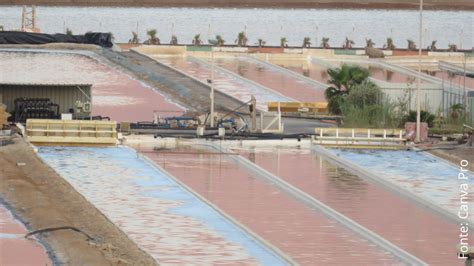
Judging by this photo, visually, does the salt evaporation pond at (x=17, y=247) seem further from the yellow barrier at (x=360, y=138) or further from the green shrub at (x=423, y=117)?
the green shrub at (x=423, y=117)

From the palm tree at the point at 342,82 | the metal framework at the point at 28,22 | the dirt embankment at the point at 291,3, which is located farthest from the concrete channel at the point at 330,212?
the dirt embankment at the point at 291,3

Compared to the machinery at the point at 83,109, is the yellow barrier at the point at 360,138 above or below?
below

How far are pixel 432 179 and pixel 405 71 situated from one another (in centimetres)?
2710

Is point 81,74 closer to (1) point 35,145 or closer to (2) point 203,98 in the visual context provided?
(2) point 203,98

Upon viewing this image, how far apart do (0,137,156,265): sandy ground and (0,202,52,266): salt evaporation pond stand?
0.17m

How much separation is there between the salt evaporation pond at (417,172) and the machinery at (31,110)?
290 inches

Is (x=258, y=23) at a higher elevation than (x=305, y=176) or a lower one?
higher

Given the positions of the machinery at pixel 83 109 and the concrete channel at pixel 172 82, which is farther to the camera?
the concrete channel at pixel 172 82

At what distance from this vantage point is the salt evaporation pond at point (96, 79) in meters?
42.8

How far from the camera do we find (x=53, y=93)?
40.9 metres

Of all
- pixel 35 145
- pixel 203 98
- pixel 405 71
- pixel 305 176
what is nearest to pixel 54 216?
pixel 305 176

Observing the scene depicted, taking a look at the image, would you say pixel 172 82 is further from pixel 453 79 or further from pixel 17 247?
pixel 17 247

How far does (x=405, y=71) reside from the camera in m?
58.4

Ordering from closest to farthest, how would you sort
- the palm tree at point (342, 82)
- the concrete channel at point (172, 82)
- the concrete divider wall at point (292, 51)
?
the palm tree at point (342, 82) < the concrete channel at point (172, 82) < the concrete divider wall at point (292, 51)
